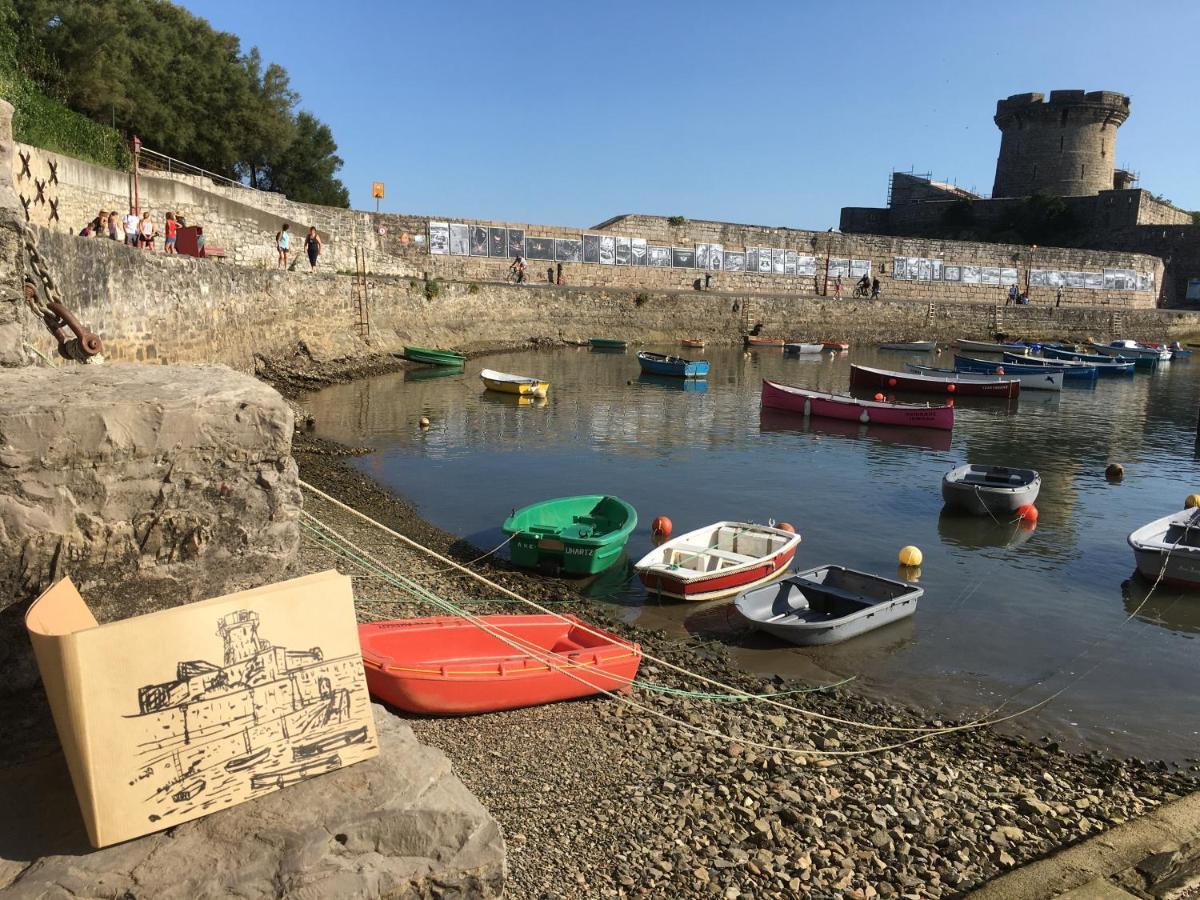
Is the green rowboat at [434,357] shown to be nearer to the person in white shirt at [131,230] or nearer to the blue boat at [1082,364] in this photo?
the person in white shirt at [131,230]

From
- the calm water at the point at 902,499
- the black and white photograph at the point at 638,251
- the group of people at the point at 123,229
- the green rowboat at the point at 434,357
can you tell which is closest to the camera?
the calm water at the point at 902,499

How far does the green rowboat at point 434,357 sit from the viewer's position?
3114 centimetres

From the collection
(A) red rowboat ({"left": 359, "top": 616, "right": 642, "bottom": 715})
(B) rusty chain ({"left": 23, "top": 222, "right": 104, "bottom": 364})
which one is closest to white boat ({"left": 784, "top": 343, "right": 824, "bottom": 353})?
(A) red rowboat ({"left": 359, "top": 616, "right": 642, "bottom": 715})

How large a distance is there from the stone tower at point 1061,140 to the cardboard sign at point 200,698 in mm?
69114

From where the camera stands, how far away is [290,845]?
114 inches

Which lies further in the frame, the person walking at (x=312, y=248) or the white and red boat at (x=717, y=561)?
the person walking at (x=312, y=248)

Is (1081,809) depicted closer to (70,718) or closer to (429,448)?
(70,718)

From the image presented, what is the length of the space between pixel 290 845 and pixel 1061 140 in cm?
7035

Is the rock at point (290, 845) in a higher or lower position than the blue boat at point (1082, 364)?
higher

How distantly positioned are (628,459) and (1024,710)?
10.7m

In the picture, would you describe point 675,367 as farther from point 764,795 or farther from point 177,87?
point 764,795

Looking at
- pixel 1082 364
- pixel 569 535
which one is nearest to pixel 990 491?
pixel 569 535

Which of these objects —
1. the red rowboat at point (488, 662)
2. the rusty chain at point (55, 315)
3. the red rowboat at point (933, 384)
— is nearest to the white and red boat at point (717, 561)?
the red rowboat at point (488, 662)

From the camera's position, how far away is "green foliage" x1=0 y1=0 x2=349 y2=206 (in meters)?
26.4
